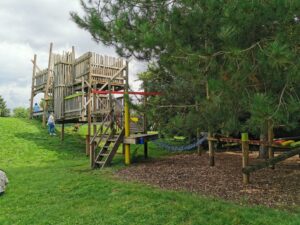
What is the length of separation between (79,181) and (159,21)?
174 inches

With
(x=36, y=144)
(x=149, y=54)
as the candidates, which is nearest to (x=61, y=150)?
(x=36, y=144)

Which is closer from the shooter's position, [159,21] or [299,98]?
[299,98]

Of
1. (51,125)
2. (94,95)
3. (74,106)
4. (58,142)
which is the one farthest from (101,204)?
(51,125)

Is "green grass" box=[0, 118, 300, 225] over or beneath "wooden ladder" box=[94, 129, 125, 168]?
beneath

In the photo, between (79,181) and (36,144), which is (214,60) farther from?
(36,144)

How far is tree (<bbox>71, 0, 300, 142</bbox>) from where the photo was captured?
12.2 feet

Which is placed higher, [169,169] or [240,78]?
[240,78]

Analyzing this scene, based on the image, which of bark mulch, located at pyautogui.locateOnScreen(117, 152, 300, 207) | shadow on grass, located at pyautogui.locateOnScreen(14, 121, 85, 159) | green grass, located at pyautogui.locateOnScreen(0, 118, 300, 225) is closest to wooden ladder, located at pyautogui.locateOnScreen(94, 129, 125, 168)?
green grass, located at pyautogui.locateOnScreen(0, 118, 300, 225)

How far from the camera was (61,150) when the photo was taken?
44.9ft

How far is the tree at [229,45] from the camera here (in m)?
3.72

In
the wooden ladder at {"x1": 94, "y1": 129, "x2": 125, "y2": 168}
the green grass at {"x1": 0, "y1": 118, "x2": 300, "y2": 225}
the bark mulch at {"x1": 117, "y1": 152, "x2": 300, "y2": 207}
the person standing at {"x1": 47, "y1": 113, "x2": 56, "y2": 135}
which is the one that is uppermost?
the person standing at {"x1": 47, "y1": 113, "x2": 56, "y2": 135}

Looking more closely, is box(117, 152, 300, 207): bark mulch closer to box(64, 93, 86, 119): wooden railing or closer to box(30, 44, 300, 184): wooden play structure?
box(30, 44, 300, 184): wooden play structure

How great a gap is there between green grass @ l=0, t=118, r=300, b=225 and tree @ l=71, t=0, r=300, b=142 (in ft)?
4.09

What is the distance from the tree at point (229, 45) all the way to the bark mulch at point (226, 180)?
133 cm
